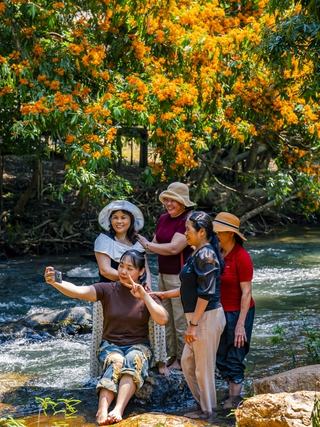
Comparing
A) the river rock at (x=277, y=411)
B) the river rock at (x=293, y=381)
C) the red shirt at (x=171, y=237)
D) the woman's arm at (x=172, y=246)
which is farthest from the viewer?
the red shirt at (x=171, y=237)

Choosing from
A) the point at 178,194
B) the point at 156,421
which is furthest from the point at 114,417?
the point at 178,194

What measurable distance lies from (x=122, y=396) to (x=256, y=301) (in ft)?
17.3

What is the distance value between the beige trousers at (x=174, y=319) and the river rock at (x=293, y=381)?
1158mm

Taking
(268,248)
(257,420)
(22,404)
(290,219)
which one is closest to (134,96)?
(22,404)

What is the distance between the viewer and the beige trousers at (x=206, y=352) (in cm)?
452

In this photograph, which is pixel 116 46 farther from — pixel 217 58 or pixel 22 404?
pixel 22 404

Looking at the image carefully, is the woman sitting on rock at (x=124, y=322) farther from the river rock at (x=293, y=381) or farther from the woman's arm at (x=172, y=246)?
the river rock at (x=293, y=381)

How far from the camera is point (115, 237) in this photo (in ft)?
17.5

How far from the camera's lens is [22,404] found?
15.9 feet

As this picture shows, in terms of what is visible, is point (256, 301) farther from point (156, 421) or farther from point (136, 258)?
point (156, 421)

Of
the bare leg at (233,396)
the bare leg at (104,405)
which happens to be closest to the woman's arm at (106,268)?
the bare leg at (104,405)

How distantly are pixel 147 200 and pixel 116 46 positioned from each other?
23.1 feet

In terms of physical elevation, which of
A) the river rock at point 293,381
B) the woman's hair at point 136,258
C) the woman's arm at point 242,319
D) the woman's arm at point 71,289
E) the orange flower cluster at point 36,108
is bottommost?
the river rock at point 293,381

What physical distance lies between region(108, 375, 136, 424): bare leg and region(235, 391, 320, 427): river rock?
2.89 ft
